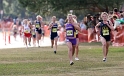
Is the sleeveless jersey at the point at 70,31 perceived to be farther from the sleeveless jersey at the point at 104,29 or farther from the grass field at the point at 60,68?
the sleeveless jersey at the point at 104,29

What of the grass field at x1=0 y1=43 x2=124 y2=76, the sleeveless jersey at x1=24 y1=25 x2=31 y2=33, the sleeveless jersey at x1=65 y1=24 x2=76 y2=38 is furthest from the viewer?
the sleeveless jersey at x1=24 y1=25 x2=31 y2=33

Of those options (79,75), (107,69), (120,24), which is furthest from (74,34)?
(120,24)

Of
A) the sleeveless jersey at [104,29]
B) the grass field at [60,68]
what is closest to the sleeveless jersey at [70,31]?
the grass field at [60,68]

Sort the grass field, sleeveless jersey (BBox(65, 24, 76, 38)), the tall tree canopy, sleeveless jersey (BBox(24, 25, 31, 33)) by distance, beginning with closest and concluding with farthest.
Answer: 1. the grass field
2. sleeveless jersey (BBox(65, 24, 76, 38))
3. sleeveless jersey (BBox(24, 25, 31, 33))
4. the tall tree canopy

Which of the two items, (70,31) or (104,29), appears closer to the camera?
(70,31)

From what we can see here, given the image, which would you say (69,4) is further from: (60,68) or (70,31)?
(60,68)

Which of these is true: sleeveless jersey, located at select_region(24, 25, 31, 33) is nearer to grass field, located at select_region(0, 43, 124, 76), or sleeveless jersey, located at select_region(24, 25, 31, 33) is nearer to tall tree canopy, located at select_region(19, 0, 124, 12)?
tall tree canopy, located at select_region(19, 0, 124, 12)

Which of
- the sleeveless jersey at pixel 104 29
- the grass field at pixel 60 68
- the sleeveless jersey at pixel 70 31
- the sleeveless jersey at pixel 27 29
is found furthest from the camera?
the sleeveless jersey at pixel 27 29

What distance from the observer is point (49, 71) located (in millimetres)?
16609

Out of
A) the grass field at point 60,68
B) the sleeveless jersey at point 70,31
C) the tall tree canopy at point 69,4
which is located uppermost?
the tall tree canopy at point 69,4

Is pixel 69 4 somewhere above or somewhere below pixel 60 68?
above

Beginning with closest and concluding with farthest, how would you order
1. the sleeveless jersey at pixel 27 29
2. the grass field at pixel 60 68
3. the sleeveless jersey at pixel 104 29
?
the grass field at pixel 60 68
the sleeveless jersey at pixel 104 29
the sleeveless jersey at pixel 27 29

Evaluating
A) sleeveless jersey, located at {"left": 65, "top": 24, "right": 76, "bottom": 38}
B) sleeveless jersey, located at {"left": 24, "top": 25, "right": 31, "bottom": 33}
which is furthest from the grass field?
sleeveless jersey, located at {"left": 24, "top": 25, "right": 31, "bottom": 33}

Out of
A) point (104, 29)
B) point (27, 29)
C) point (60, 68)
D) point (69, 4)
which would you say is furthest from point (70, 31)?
point (69, 4)
